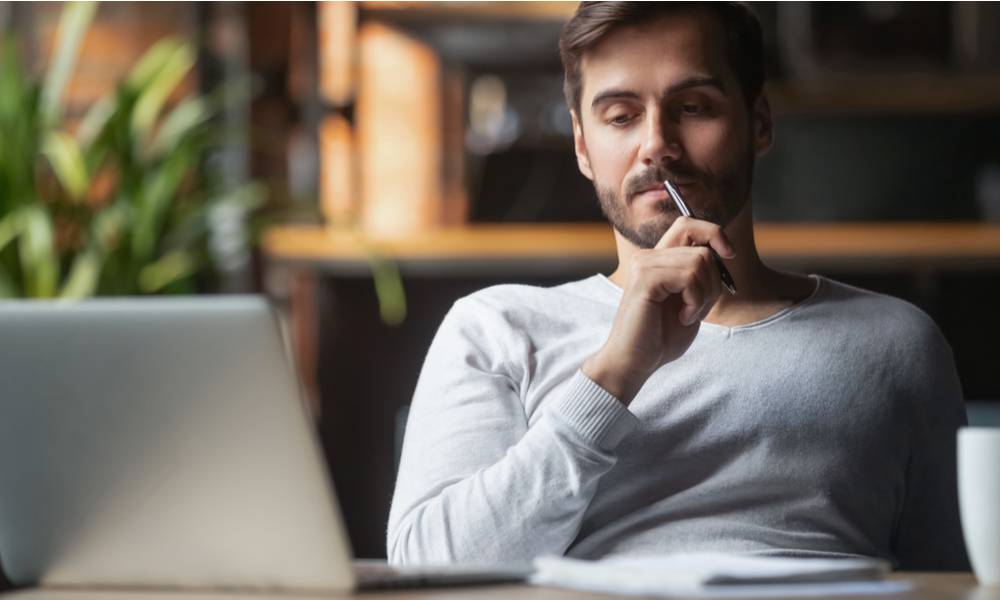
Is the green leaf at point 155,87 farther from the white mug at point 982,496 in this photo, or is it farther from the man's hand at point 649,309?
the white mug at point 982,496

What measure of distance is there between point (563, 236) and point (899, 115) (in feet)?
7.10

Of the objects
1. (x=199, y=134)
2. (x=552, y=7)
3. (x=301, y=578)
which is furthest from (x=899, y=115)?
(x=301, y=578)

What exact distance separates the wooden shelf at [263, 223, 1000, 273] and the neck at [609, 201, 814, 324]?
3.74 feet

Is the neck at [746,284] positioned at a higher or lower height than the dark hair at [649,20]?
lower

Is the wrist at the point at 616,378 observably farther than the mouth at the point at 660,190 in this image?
No

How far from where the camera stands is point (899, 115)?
4.57m

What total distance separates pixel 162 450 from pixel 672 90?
2.39ft

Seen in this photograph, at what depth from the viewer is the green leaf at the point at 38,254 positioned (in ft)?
7.66

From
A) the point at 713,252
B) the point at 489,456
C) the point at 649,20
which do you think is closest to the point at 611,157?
the point at 649,20

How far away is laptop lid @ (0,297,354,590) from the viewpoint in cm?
87

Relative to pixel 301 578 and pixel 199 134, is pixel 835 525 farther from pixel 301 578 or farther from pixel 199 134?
pixel 199 134

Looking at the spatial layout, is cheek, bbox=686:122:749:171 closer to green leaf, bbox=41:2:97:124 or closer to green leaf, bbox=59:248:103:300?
green leaf, bbox=59:248:103:300

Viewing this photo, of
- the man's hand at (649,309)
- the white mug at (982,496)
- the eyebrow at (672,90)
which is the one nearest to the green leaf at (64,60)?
the eyebrow at (672,90)

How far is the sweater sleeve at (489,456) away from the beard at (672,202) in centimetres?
17
